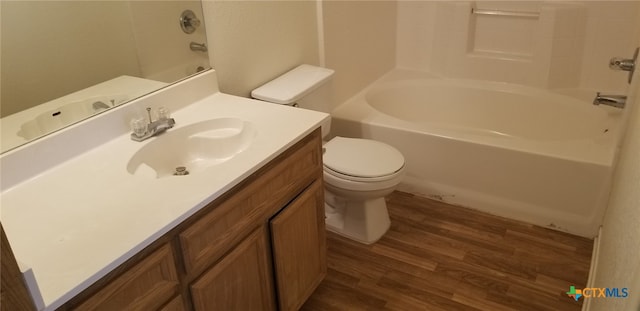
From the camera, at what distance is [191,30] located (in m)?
1.86

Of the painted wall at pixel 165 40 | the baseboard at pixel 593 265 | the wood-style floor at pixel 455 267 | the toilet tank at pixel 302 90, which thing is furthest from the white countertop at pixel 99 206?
the baseboard at pixel 593 265

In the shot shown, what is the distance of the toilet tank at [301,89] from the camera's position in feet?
6.75

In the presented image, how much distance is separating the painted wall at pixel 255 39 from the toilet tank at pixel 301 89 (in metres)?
0.06

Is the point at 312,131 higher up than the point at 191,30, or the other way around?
the point at 191,30

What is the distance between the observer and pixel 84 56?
5.10ft

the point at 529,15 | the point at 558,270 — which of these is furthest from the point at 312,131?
the point at 529,15

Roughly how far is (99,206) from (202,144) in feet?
1.70

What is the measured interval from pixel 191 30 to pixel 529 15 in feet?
6.67

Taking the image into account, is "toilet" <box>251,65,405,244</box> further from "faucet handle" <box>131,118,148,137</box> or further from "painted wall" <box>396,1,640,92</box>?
"painted wall" <box>396,1,640,92</box>

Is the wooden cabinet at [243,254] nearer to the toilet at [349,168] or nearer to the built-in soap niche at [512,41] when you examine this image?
the toilet at [349,168]

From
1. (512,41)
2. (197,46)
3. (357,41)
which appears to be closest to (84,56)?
(197,46)

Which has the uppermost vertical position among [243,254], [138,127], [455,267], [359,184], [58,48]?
[58,48]

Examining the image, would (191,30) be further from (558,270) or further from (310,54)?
(558,270)

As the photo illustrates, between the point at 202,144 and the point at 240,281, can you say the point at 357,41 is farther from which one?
the point at 240,281
